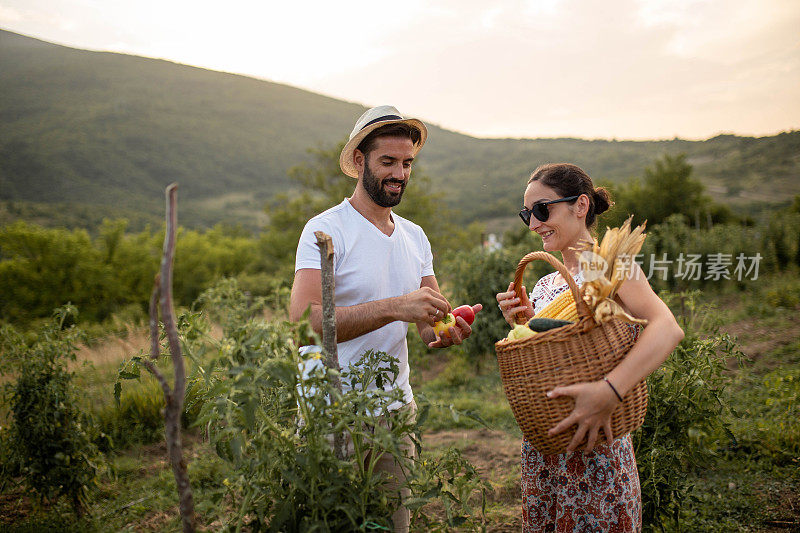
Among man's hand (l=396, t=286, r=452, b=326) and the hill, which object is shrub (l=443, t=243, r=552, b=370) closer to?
man's hand (l=396, t=286, r=452, b=326)

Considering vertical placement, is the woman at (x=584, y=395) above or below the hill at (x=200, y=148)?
below

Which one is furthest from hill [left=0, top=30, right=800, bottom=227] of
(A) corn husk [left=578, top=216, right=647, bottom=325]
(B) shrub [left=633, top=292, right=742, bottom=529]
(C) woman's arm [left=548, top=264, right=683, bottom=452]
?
(A) corn husk [left=578, top=216, right=647, bottom=325]

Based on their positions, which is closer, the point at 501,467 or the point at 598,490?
the point at 598,490

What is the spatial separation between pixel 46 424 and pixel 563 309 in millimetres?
3570

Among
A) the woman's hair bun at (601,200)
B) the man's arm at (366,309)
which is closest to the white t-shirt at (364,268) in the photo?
the man's arm at (366,309)

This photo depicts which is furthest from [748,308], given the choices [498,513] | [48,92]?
[48,92]

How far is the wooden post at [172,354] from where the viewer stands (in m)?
0.95

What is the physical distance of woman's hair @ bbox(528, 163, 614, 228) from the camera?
6.77ft

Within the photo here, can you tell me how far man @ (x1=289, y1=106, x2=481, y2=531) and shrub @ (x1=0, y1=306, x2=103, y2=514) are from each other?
233 cm

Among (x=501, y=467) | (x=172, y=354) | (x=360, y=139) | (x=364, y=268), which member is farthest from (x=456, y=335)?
(x=501, y=467)

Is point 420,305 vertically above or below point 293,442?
above

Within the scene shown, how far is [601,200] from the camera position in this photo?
217 cm

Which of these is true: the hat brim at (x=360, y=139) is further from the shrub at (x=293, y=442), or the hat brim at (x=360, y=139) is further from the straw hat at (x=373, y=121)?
the shrub at (x=293, y=442)

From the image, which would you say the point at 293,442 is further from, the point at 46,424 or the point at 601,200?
the point at 46,424
